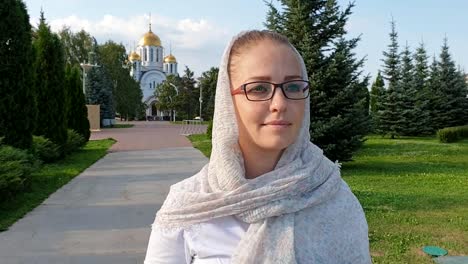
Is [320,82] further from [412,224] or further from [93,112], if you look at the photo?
[93,112]

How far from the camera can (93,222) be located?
6582 millimetres

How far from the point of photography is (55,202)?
315 inches

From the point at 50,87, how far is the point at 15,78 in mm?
5240

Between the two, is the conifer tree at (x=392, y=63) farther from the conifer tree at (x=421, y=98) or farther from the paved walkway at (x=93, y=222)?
the paved walkway at (x=93, y=222)

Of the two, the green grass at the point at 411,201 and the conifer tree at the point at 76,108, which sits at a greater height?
the conifer tree at the point at 76,108

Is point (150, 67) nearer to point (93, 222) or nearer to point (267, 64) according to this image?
point (93, 222)

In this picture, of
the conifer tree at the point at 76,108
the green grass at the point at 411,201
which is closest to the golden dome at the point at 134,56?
the conifer tree at the point at 76,108

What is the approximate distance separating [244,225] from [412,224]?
539 centimetres

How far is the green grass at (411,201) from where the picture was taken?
5234mm

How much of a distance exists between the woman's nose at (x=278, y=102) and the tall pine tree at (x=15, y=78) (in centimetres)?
936

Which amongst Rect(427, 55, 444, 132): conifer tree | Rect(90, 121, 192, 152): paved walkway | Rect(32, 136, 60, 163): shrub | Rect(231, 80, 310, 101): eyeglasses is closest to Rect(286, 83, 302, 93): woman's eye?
Rect(231, 80, 310, 101): eyeglasses

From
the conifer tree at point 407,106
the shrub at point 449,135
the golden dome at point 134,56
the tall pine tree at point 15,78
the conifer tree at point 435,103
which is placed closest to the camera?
the tall pine tree at point 15,78

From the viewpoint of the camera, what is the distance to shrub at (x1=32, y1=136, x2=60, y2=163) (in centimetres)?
1302

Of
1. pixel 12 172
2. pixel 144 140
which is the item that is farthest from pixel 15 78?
pixel 144 140
